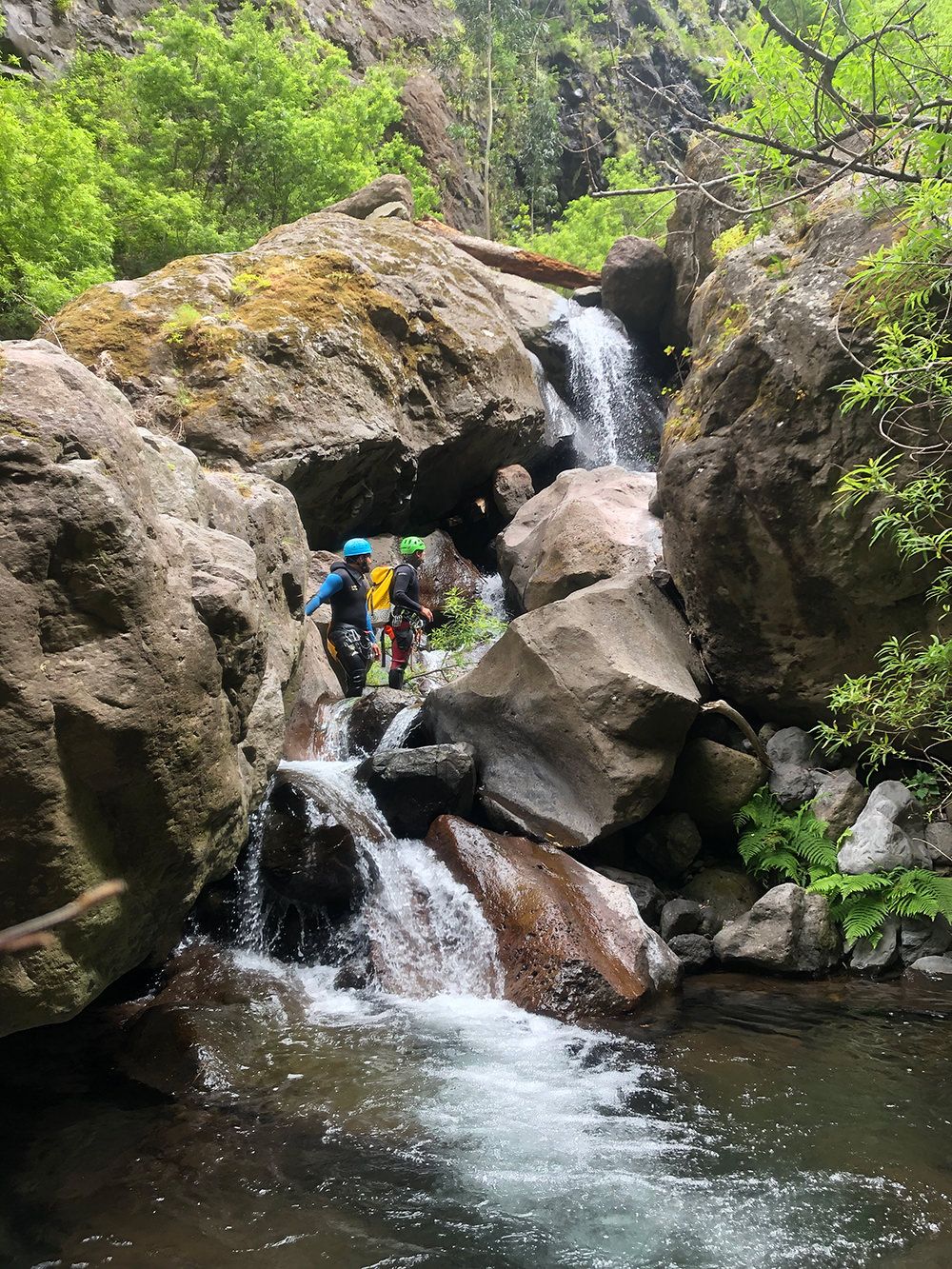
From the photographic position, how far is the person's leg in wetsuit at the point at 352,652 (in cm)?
1004

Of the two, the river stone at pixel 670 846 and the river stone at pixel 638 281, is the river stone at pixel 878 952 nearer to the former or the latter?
the river stone at pixel 670 846

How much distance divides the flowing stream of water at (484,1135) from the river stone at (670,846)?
5.32 feet

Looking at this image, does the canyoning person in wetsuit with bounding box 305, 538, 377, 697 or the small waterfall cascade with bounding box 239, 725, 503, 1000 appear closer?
the small waterfall cascade with bounding box 239, 725, 503, 1000

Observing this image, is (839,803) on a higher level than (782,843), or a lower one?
higher

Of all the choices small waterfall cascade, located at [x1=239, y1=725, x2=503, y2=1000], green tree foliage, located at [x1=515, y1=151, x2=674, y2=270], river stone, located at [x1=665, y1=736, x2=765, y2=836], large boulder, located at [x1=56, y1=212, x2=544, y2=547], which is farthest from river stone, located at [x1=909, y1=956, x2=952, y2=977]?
green tree foliage, located at [x1=515, y1=151, x2=674, y2=270]

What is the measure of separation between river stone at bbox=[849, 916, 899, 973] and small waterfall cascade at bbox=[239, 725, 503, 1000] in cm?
278

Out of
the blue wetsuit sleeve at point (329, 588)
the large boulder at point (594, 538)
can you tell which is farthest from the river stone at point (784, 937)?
the blue wetsuit sleeve at point (329, 588)

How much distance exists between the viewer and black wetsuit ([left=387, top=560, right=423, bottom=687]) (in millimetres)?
9953

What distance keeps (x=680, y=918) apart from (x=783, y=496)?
12.3 ft

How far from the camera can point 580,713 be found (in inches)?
289

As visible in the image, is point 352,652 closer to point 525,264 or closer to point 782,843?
point 782,843

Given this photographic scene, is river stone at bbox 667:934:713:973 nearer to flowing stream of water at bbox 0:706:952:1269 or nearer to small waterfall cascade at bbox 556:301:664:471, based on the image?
flowing stream of water at bbox 0:706:952:1269

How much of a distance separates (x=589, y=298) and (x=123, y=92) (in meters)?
11.0

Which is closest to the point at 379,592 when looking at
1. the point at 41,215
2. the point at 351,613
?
the point at 351,613
